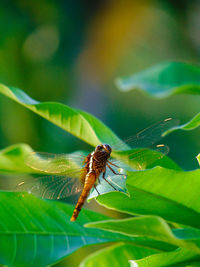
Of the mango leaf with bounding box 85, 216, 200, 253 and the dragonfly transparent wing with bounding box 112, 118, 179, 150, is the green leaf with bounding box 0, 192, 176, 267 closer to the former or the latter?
the mango leaf with bounding box 85, 216, 200, 253

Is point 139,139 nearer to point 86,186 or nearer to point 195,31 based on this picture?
point 86,186

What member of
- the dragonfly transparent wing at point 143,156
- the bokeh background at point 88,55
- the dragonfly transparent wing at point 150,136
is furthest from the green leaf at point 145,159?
the bokeh background at point 88,55

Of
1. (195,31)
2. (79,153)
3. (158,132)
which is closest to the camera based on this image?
(158,132)

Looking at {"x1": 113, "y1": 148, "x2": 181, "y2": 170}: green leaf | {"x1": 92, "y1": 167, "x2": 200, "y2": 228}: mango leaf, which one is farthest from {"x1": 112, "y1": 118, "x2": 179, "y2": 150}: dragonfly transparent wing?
{"x1": 92, "y1": 167, "x2": 200, "y2": 228}: mango leaf

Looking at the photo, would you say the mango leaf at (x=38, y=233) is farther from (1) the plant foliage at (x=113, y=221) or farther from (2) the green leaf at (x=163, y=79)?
(2) the green leaf at (x=163, y=79)

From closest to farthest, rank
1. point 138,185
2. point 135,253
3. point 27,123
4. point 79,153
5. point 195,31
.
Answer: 1. point 138,185
2. point 135,253
3. point 79,153
4. point 27,123
5. point 195,31

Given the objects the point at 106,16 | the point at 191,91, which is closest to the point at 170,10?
the point at 106,16

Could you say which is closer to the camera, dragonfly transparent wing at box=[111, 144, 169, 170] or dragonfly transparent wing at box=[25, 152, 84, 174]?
dragonfly transparent wing at box=[111, 144, 169, 170]
